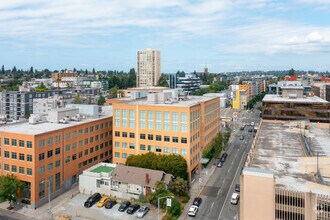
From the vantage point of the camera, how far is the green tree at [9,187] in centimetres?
5097

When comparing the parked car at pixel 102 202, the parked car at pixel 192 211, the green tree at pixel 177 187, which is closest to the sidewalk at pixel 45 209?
the parked car at pixel 102 202

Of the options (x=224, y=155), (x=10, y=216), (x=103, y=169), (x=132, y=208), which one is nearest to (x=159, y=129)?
(x=103, y=169)

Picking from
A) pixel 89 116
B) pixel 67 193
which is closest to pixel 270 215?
pixel 67 193

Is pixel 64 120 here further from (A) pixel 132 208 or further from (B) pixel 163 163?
(A) pixel 132 208

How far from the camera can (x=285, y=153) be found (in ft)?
187

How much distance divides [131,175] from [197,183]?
54.4 ft

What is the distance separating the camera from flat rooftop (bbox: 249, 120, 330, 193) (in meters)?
42.2

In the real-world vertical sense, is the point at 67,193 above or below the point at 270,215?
below

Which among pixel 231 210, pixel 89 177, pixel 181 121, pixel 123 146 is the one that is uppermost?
pixel 181 121

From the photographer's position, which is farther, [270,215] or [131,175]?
[131,175]

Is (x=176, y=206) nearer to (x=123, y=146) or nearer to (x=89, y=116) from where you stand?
(x=123, y=146)

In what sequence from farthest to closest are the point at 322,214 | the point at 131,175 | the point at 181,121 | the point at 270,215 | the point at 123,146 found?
the point at 123,146 → the point at 181,121 → the point at 131,175 → the point at 270,215 → the point at 322,214

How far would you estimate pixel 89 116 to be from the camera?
77812mm

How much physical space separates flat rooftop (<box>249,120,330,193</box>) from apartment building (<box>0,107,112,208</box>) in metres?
37.8
